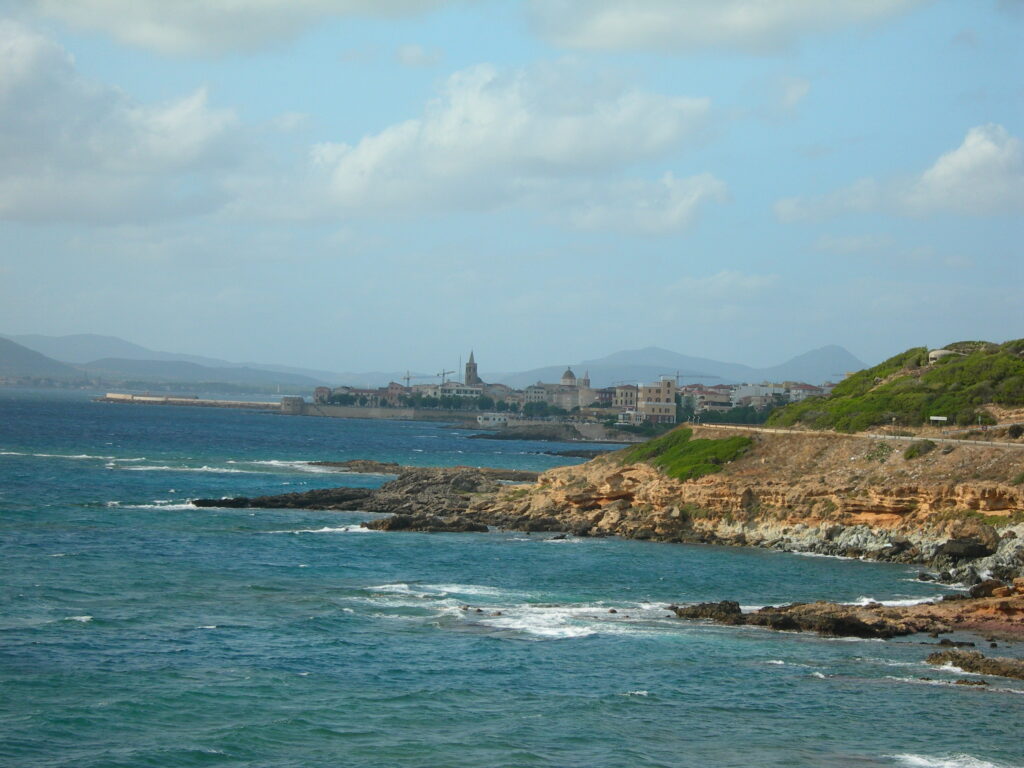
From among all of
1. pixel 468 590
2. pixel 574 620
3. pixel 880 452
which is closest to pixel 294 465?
pixel 880 452

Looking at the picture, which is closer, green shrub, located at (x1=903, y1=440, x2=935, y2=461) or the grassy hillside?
green shrub, located at (x1=903, y1=440, x2=935, y2=461)

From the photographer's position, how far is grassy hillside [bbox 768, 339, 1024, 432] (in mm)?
60969

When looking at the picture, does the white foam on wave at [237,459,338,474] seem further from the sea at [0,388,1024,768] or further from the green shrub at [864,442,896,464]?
the green shrub at [864,442,896,464]

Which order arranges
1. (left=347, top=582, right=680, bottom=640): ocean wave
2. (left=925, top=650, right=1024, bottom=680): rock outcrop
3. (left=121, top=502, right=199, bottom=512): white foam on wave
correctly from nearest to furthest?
(left=925, top=650, right=1024, bottom=680): rock outcrop < (left=347, top=582, right=680, bottom=640): ocean wave < (left=121, top=502, right=199, bottom=512): white foam on wave

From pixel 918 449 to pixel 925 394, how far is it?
467 inches

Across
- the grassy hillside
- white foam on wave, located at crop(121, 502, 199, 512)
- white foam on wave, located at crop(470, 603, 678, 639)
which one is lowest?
white foam on wave, located at crop(470, 603, 678, 639)

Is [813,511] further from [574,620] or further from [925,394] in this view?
[574,620]

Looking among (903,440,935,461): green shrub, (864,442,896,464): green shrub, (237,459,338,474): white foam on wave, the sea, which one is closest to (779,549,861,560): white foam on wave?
the sea

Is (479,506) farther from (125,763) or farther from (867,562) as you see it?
(125,763)

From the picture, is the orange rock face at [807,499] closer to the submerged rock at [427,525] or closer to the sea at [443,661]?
the submerged rock at [427,525]

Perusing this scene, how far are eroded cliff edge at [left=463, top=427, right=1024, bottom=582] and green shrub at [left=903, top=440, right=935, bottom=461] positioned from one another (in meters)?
0.23

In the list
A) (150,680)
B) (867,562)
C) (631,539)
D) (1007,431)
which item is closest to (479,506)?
(631,539)

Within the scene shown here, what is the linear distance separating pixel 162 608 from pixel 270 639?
17.1ft

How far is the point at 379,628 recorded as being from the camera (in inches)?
1240
